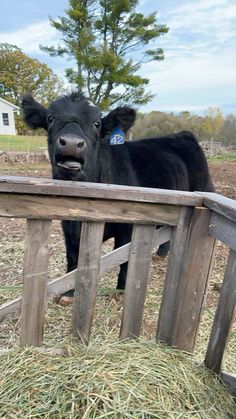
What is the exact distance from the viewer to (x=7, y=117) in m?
39.4

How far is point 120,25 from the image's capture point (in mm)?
20281

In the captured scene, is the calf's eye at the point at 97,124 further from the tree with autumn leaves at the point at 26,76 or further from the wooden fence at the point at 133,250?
the tree with autumn leaves at the point at 26,76

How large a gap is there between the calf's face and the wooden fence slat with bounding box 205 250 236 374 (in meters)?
1.25

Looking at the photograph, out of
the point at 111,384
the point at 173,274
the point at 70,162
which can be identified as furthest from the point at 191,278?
the point at 70,162

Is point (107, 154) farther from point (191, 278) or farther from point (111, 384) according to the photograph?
point (111, 384)

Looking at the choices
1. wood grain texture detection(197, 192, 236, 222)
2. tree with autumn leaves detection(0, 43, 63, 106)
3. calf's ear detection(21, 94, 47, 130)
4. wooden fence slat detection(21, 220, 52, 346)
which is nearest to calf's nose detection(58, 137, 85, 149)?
wooden fence slat detection(21, 220, 52, 346)

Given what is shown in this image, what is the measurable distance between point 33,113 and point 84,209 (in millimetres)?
1936

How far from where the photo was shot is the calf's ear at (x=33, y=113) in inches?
135

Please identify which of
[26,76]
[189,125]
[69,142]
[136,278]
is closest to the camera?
[136,278]

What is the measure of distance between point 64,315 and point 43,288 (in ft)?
4.26

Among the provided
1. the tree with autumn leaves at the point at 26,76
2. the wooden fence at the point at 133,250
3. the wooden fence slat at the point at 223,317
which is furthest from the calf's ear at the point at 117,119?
the tree with autumn leaves at the point at 26,76

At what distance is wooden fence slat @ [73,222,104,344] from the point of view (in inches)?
78.7

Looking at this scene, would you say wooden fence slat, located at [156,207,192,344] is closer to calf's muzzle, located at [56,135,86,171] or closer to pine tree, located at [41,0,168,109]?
calf's muzzle, located at [56,135,86,171]

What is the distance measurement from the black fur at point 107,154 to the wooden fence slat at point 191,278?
38.7 inches
